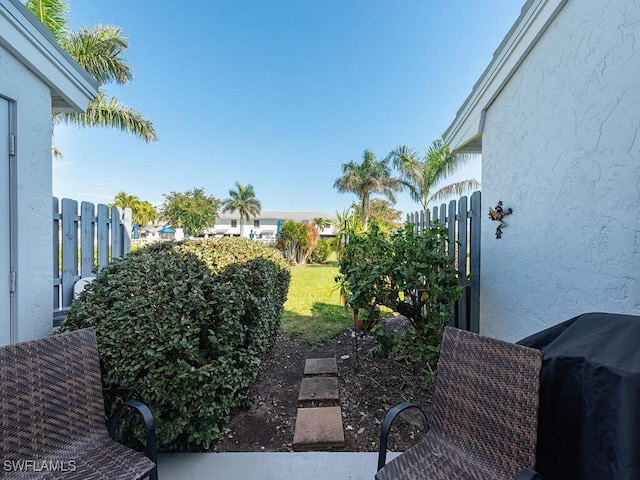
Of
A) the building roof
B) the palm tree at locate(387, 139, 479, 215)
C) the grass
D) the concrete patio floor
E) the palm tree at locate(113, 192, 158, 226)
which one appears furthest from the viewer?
the building roof

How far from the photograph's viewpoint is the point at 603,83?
187cm

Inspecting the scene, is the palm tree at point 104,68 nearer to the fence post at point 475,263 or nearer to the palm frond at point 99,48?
the palm frond at point 99,48

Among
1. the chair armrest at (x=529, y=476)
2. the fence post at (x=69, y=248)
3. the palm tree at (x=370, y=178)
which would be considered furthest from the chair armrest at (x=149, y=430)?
the palm tree at (x=370, y=178)

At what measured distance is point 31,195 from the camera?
8.31ft

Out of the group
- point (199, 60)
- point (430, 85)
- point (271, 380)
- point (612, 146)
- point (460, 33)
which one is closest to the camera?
point (612, 146)

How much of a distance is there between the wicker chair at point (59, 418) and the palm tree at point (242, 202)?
36444 mm

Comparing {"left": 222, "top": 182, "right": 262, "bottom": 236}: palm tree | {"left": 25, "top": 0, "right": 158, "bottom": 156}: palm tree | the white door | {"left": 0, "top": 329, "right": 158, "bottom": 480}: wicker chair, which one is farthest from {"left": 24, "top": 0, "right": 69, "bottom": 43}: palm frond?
{"left": 222, "top": 182, "right": 262, "bottom": 236}: palm tree

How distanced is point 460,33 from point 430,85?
10.6 ft

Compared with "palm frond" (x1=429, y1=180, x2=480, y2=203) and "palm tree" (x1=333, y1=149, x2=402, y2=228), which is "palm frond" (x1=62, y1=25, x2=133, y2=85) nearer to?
"palm tree" (x1=333, y1=149, x2=402, y2=228)

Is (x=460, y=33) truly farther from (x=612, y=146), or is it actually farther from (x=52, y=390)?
(x=52, y=390)

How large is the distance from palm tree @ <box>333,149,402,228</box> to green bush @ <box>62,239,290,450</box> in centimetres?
2193

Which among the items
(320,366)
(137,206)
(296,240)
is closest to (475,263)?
(320,366)

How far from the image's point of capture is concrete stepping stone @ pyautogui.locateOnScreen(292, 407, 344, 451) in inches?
91.0

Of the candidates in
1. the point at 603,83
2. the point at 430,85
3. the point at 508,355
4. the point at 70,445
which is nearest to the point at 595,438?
the point at 508,355
